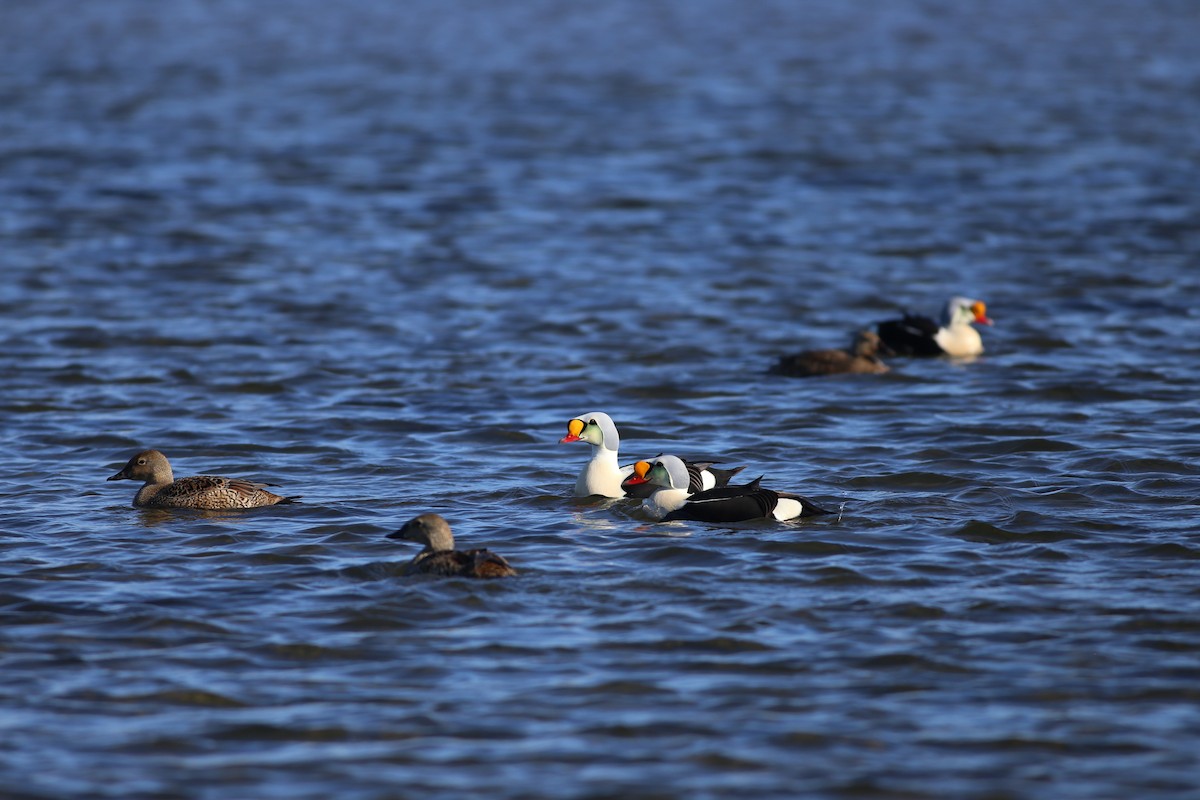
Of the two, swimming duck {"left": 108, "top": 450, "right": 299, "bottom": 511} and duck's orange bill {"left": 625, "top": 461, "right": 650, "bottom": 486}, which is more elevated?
swimming duck {"left": 108, "top": 450, "right": 299, "bottom": 511}

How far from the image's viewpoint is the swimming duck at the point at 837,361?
55.5ft

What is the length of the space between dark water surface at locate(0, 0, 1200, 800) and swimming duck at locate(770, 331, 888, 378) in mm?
253

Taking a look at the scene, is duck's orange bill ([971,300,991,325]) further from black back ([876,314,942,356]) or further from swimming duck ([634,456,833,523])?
swimming duck ([634,456,833,523])

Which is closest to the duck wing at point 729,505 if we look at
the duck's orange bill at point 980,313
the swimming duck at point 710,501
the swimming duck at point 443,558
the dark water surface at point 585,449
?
the swimming duck at point 710,501

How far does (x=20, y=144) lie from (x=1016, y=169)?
58.5ft

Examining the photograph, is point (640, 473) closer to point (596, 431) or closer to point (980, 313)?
point (596, 431)

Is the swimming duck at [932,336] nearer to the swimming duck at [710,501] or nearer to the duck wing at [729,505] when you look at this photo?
the swimming duck at [710,501]

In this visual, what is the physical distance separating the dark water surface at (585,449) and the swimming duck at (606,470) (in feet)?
0.80

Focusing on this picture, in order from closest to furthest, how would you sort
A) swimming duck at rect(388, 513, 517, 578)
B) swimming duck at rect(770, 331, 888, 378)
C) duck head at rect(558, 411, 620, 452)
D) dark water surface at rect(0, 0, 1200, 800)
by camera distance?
dark water surface at rect(0, 0, 1200, 800), swimming duck at rect(388, 513, 517, 578), duck head at rect(558, 411, 620, 452), swimming duck at rect(770, 331, 888, 378)

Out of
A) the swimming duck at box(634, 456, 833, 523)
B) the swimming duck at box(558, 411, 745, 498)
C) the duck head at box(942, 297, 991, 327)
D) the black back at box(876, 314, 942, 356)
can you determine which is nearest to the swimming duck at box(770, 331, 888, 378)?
the black back at box(876, 314, 942, 356)

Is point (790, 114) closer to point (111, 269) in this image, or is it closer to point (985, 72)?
point (985, 72)

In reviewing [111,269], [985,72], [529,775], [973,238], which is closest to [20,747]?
[529,775]

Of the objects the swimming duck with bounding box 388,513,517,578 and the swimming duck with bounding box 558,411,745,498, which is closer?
the swimming duck with bounding box 388,513,517,578

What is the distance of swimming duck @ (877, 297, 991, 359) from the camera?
1794cm
